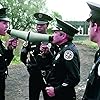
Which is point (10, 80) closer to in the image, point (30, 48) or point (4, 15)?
point (30, 48)

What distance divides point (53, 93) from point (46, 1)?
59.4ft

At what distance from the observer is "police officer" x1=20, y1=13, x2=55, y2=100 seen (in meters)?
6.63

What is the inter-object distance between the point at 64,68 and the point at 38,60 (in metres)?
1.46

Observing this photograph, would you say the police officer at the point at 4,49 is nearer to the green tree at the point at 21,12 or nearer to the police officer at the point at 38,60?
the police officer at the point at 38,60

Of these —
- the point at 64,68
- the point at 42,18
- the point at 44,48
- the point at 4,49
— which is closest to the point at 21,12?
the point at 42,18

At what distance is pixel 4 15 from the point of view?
633cm

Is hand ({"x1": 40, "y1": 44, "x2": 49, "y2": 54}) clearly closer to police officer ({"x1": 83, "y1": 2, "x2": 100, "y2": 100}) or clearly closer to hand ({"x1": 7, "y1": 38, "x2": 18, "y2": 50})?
hand ({"x1": 7, "y1": 38, "x2": 18, "y2": 50})

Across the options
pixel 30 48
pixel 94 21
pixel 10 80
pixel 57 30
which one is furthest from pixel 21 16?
→ pixel 94 21

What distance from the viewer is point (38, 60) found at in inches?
264

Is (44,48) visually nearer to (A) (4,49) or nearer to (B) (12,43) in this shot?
(B) (12,43)

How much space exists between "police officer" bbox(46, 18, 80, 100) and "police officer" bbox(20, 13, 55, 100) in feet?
3.44

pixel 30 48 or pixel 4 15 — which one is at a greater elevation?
pixel 4 15

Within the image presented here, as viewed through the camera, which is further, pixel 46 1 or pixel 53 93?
pixel 46 1

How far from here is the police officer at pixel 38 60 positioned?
6629mm
